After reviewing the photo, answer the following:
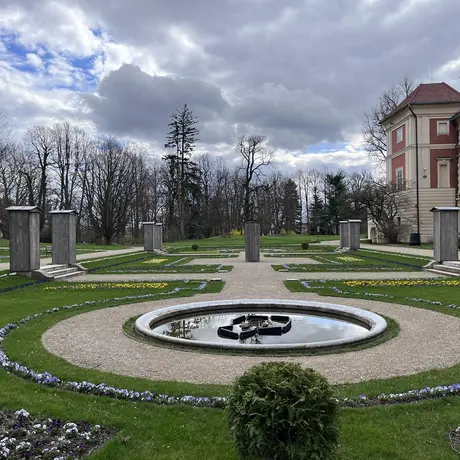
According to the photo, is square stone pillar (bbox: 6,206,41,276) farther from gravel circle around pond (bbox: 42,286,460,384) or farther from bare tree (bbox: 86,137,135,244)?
bare tree (bbox: 86,137,135,244)

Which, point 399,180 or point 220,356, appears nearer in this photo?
point 220,356

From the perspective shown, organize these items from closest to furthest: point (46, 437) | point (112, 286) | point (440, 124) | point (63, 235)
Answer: point (46, 437), point (112, 286), point (63, 235), point (440, 124)

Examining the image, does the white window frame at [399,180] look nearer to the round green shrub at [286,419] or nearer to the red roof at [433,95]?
the red roof at [433,95]

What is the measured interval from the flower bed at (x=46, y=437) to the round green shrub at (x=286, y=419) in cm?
145

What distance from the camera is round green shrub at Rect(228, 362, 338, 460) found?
2730 millimetres

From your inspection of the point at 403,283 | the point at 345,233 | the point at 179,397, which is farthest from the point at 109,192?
the point at 179,397

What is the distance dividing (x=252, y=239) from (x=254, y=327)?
14.5m

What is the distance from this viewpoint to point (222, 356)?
616 cm

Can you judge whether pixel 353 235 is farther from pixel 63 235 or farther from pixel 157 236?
pixel 63 235

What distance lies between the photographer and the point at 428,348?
253 inches

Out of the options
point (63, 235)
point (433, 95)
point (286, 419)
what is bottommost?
point (286, 419)

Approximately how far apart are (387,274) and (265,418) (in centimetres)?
1490

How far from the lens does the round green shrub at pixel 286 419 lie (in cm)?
273

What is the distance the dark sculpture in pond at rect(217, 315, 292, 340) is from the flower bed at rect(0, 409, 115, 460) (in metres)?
3.95
